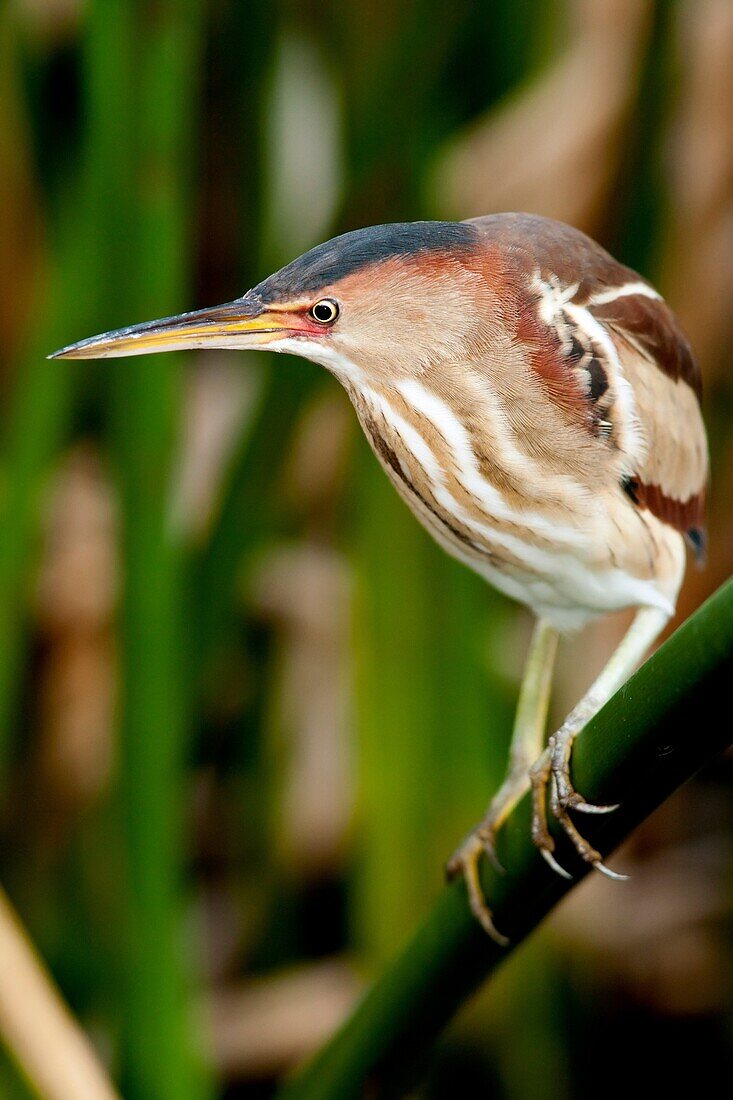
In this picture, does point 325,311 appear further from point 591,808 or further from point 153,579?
point 153,579

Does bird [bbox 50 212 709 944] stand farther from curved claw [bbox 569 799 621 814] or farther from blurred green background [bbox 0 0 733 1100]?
blurred green background [bbox 0 0 733 1100]

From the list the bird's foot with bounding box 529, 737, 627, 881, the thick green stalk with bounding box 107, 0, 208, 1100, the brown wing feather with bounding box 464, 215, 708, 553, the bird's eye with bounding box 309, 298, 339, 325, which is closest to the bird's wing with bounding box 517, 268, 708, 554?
the brown wing feather with bounding box 464, 215, 708, 553

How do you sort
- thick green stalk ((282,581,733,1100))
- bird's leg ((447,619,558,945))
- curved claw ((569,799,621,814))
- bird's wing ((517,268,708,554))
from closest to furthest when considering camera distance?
thick green stalk ((282,581,733,1100)) < curved claw ((569,799,621,814)) < bird's wing ((517,268,708,554)) < bird's leg ((447,619,558,945))

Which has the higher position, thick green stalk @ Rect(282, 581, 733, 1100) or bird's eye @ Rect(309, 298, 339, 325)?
bird's eye @ Rect(309, 298, 339, 325)

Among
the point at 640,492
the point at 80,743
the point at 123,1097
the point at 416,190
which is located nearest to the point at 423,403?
the point at 640,492

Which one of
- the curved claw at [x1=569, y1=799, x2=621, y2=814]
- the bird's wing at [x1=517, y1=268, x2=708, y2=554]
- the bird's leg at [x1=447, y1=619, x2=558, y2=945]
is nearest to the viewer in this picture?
the curved claw at [x1=569, y1=799, x2=621, y2=814]

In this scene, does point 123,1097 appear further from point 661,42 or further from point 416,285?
point 661,42

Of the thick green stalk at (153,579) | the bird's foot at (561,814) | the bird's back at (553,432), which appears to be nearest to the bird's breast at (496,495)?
the bird's back at (553,432)

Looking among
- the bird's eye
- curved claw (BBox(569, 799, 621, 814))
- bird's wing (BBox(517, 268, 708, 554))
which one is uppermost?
the bird's eye
